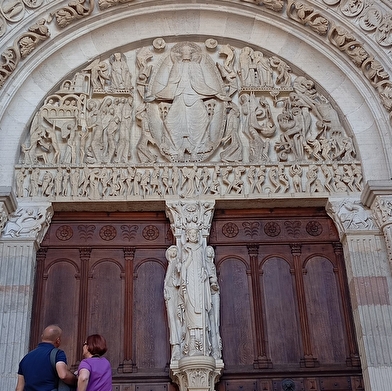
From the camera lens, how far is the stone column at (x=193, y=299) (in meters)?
7.22

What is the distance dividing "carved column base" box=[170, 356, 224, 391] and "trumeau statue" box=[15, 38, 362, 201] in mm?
2239

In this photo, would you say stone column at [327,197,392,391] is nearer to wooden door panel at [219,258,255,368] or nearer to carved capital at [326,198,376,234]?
carved capital at [326,198,376,234]

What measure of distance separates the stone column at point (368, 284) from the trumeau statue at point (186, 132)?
40 centimetres

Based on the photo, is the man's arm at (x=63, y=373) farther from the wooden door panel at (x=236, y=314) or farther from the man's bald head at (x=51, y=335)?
the wooden door panel at (x=236, y=314)

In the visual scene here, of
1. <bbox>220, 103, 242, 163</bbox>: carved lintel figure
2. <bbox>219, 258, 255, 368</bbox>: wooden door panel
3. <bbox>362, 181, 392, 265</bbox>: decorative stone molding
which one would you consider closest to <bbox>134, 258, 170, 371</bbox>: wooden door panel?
<bbox>219, 258, 255, 368</bbox>: wooden door panel

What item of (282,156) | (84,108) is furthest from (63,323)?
(282,156)

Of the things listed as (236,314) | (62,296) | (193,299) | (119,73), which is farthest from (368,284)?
(119,73)

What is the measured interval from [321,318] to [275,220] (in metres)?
1.48

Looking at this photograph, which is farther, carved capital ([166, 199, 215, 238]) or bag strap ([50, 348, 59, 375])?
carved capital ([166, 199, 215, 238])

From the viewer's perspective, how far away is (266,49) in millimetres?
9383

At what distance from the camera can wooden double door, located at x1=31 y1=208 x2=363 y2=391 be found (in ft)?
25.3

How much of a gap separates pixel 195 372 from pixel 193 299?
0.88 m

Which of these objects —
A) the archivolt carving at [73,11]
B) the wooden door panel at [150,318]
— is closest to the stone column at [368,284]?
the wooden door panel at [150,318]

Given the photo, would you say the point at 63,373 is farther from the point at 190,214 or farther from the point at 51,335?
the point at 190,214
